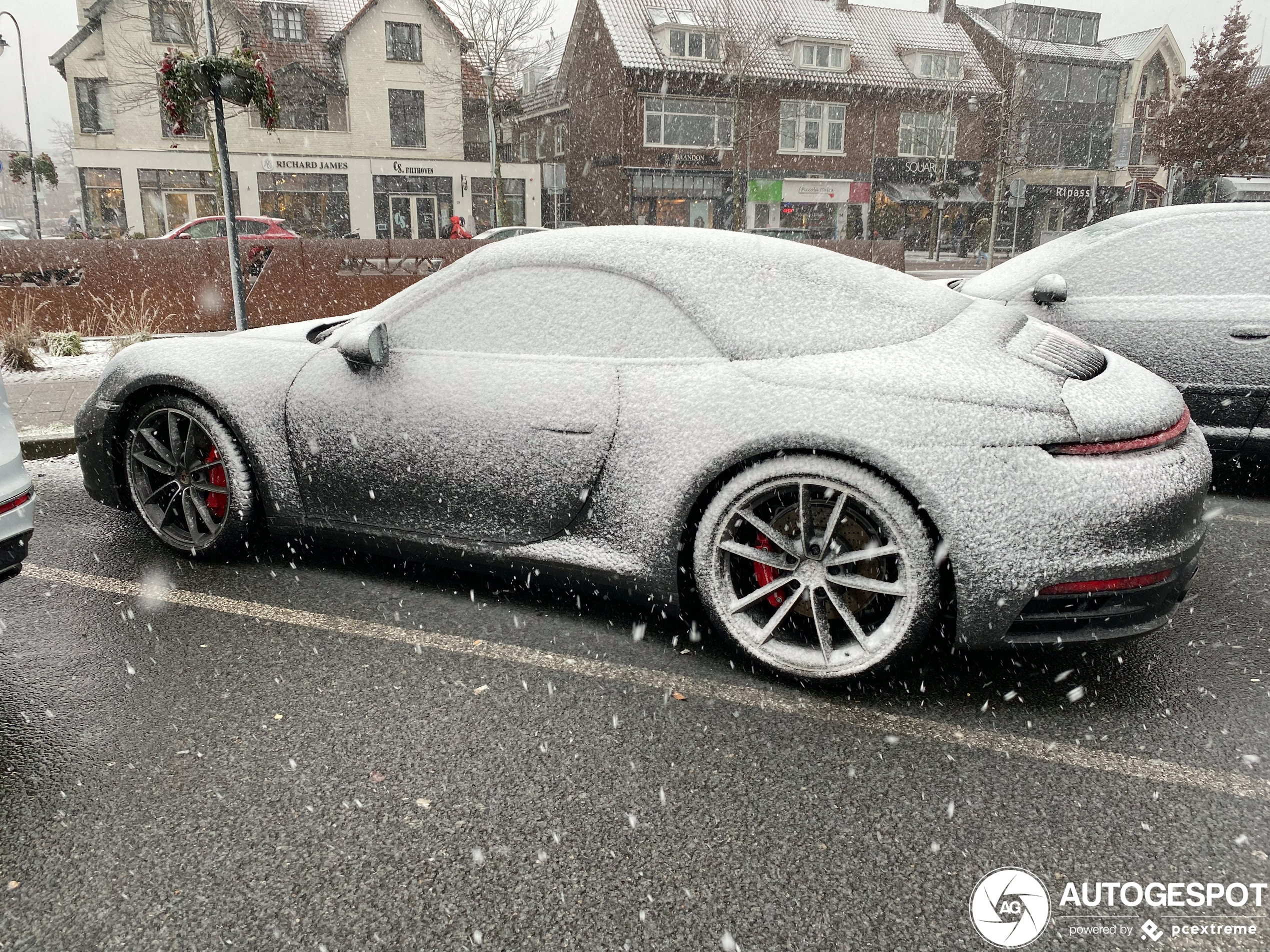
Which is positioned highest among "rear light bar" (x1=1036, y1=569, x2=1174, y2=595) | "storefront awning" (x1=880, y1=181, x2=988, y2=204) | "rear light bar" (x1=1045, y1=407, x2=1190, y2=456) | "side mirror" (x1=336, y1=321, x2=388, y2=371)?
"storefront awning" (x1=880, y1=181, x2=988, y2=204)

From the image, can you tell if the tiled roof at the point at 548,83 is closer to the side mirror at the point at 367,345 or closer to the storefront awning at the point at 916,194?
the storefront awning at the point at 916,194

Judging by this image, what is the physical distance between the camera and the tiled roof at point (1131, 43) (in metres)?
45.8

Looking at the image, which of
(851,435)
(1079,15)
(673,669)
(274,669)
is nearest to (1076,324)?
(851,435)

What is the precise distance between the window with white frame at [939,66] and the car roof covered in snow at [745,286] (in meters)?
42.2

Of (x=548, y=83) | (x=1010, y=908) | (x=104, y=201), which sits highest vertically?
(x=548, y=83)

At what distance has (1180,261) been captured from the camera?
15.6 ft

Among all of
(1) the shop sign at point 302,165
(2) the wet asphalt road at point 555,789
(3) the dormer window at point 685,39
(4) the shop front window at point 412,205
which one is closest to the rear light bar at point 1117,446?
(2) the wet asphalt road at point 555,789

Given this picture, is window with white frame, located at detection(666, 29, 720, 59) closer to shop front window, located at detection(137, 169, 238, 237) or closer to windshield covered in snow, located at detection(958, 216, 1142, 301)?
shop front window, located at detection(137, 169, 238, 237)

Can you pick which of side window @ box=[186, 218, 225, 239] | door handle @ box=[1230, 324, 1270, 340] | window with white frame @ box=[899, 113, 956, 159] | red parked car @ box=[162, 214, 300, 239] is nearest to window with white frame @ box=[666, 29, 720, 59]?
window with white frame @ box=[899, 113, 956, 159]

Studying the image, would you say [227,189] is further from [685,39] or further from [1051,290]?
[685,39]

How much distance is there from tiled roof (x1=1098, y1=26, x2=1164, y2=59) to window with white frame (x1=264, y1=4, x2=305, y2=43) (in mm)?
38293

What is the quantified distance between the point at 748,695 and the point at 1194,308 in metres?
3.44

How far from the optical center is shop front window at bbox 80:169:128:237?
32.8 m

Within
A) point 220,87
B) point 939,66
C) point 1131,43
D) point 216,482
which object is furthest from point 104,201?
point 1131,43
